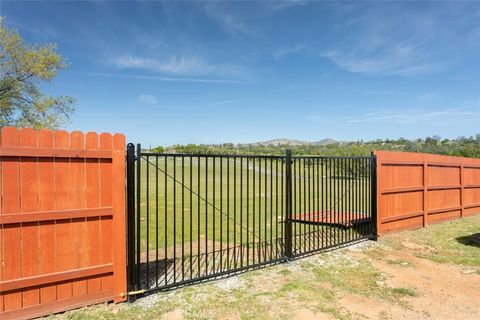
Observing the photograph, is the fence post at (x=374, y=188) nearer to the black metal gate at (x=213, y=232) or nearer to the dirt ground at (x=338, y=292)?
the black metal gate at (x=213, y=232)

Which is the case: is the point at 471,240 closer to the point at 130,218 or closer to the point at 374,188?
the point at 374,188

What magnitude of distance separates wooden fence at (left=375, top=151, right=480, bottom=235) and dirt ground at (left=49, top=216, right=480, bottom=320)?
1528mm

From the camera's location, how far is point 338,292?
3928mm

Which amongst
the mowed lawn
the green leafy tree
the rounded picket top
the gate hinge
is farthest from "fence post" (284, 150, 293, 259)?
the green leafy tree

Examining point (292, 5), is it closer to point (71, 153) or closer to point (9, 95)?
point (71, 153)

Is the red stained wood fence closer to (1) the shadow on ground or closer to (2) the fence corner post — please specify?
(2) the fence corner post

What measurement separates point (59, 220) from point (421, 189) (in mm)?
8201

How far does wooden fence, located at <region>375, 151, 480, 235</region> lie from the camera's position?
691 cm

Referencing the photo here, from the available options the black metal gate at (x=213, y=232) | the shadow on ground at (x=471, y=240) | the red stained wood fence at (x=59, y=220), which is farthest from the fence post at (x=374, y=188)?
the red stained wood fence at (x=59, y=220)

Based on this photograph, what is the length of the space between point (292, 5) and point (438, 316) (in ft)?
31.2

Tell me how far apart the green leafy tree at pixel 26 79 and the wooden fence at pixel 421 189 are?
17.7 metres

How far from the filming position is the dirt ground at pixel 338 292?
3.32 metres

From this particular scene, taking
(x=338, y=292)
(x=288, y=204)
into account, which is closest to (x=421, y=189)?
(x=288, y=204)

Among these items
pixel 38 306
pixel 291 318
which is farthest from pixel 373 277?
pixel 38 306
